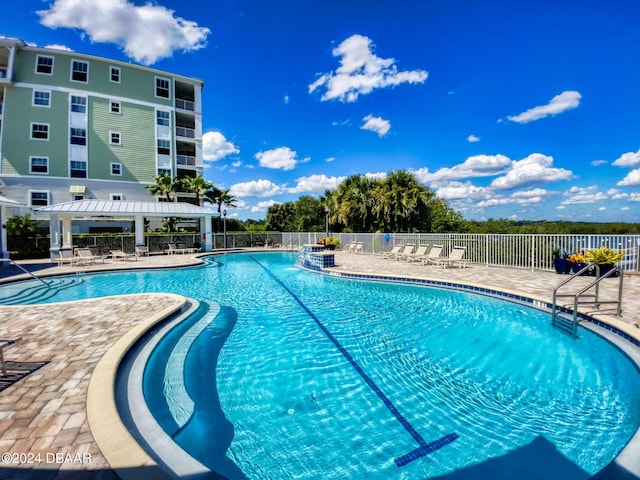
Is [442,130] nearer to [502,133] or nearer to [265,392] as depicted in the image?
[502,133]

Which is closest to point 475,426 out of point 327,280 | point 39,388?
point 39,388

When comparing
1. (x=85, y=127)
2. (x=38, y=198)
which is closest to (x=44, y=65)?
(x=85, y=127)

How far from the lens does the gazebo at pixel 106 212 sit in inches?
617

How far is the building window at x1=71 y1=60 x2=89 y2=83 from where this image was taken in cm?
2305

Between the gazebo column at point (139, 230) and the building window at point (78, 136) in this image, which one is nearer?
the gazebo column at point (139, 230)

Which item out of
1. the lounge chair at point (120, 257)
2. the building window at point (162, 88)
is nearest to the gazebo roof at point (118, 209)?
the lounge chair at point (120, 257)

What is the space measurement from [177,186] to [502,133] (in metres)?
29.3

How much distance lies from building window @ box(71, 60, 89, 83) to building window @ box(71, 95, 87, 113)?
136 cm

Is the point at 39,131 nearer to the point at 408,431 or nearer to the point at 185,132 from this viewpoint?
the point at 185,132

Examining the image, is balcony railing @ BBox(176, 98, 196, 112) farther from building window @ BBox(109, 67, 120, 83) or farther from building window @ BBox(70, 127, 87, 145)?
building window @ BBox(70, 127, 87, 145)

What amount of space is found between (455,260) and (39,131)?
2915 centimetres

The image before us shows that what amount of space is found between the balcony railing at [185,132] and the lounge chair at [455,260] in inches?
962

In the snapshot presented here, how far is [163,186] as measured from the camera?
926 inches

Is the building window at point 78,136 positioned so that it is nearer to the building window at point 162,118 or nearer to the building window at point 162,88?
the building window at point 162,118
